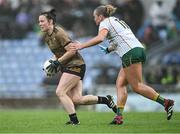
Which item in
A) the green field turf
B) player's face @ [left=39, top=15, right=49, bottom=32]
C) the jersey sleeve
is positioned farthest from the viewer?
player's face @ [left=39, top=15, right=49, bottom=32]

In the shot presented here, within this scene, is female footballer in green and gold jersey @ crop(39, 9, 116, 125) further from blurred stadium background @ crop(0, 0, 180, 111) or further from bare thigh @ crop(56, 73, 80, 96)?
blurred stadium background @ crop(0, 0, 180, 111)

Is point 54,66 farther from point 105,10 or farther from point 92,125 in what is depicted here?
point 105,10

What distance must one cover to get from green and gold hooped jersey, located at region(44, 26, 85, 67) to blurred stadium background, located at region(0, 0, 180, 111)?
8.72m

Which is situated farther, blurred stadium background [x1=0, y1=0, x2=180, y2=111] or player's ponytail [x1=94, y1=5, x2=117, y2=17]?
blurred stadium background [x1=0, y1=0, x2=180, y2=111]

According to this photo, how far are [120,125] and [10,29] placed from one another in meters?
15.5

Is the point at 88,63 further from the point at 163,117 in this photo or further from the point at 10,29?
the point at 163,117

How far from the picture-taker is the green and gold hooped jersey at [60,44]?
13.7 m

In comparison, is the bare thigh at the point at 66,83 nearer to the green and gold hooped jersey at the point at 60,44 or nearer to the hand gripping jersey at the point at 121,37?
the green and gold hooped jersey at the point at 60,44

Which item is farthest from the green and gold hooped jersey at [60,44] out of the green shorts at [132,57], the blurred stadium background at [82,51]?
the blurred stadium background at [82,51]

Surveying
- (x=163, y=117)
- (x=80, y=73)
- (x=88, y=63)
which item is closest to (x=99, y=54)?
(x=88, y=63)

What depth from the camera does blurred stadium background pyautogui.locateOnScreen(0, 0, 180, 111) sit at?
24.6m

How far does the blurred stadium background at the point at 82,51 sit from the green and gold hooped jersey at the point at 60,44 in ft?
A: 28.6

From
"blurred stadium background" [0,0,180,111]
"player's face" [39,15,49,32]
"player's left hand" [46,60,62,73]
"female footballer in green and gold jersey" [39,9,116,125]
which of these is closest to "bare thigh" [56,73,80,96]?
"female footballer in green and gold jersey" [39,9,116,125]

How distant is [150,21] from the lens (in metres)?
26.9
